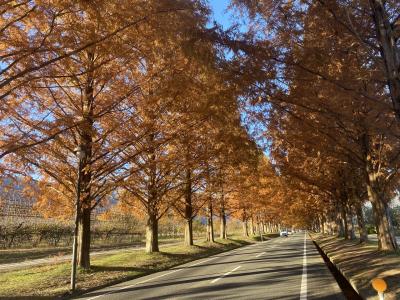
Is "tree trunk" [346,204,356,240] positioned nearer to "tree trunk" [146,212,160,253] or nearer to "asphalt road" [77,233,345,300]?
"tree trunk" [146,212,160,253]

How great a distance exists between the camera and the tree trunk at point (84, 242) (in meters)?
17.7

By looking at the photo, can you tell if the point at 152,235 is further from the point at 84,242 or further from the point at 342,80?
the point at 342,80

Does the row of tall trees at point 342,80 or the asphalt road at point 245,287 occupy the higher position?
the row of tall trees at point 342,80

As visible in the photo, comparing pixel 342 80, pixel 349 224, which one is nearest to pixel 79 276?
pixel 342 80

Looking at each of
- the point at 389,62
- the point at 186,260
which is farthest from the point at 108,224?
the point at 389,62

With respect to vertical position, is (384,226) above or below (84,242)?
below

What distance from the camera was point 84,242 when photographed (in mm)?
17938

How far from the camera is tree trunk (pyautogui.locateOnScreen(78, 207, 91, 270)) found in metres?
17.7

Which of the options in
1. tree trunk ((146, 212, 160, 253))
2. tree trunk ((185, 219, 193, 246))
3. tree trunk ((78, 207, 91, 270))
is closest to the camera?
tree trunk ((78, 207, 91, 270))

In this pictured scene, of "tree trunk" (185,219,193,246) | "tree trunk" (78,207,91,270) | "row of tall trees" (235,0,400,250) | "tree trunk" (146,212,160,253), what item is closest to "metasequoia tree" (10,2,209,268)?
"tree trunk" (78,207,91,270)

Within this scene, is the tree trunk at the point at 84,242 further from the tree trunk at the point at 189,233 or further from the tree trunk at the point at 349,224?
the tree trunk at the point at 349,224

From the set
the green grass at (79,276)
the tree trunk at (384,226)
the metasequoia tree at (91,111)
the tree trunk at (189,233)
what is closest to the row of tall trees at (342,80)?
the tree trunk at (384,226)

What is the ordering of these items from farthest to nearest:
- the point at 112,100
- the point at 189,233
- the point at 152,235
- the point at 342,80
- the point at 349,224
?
the point at 189,233, the point at 349,224, the point at 152,235, the point at 112,100, the point at 342,80

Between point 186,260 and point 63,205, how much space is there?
8.41 meters
